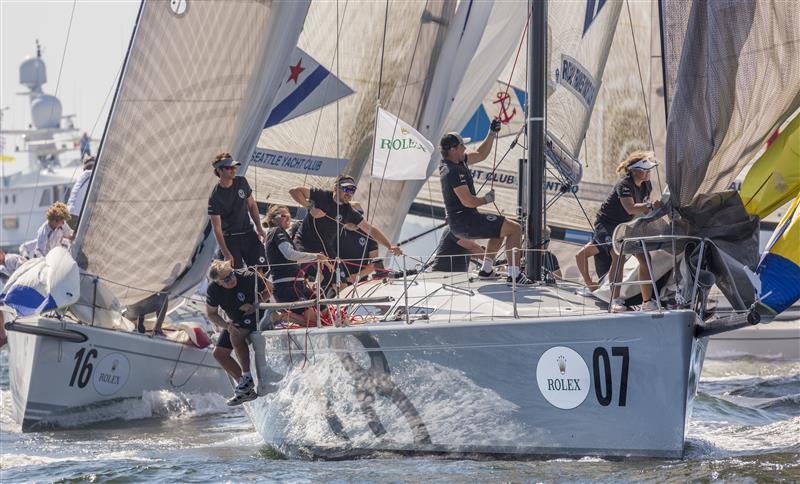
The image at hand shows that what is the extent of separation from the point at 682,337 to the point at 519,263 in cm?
212

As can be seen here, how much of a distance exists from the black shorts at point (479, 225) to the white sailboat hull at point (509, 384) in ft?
4.54

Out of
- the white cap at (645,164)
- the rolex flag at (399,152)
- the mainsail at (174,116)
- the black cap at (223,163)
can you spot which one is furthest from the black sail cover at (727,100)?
the mainsail at (174,116)

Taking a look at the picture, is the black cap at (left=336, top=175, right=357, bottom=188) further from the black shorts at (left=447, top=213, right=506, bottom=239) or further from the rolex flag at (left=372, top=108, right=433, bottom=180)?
the black shorts at (left=447, top=213, right=506, bottom=239)

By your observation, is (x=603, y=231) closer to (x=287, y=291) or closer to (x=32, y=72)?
(x=287, y=291)

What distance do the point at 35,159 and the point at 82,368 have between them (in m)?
42.8

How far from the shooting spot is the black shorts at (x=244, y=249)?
11.1m

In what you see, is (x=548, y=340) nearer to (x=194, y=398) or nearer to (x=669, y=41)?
(x=669, y=41)

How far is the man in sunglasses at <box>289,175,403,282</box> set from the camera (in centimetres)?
1038

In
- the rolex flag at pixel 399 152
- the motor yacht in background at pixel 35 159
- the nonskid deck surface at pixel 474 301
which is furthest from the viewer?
the motor yacht in background at pixel 35 159

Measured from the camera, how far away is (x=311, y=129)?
50.6ft

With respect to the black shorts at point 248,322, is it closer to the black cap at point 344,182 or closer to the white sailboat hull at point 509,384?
the white sailboat hull at point 509,384

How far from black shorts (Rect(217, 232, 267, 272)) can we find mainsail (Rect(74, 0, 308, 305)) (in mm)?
1794

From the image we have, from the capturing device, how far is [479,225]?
9.60 m

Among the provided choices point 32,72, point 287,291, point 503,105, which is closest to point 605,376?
point 287,291
